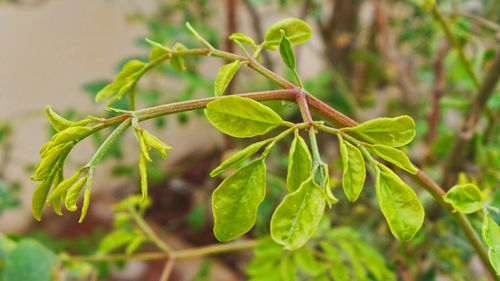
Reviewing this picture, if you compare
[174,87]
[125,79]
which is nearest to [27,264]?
[125,79]

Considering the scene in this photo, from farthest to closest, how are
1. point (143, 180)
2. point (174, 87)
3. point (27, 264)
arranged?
point (174, 87) → point (27, 264) → point (143, 180)

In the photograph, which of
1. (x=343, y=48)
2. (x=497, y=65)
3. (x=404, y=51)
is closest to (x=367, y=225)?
(x=497, y=65)

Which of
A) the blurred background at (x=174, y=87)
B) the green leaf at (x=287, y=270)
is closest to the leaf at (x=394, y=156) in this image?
the green leaf at (x=287, y=270)

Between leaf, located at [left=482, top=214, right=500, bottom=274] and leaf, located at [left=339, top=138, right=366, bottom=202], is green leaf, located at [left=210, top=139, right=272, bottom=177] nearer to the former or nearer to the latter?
leaf, located at [left=339, top=138, right=366, bottom=202]

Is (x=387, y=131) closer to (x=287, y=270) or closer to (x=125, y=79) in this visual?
(x=125, y=79)

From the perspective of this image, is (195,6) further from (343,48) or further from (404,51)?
(404,51)

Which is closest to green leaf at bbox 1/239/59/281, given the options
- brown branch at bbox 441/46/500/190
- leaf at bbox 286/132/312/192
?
leaf at bbox 286/132/312/192
